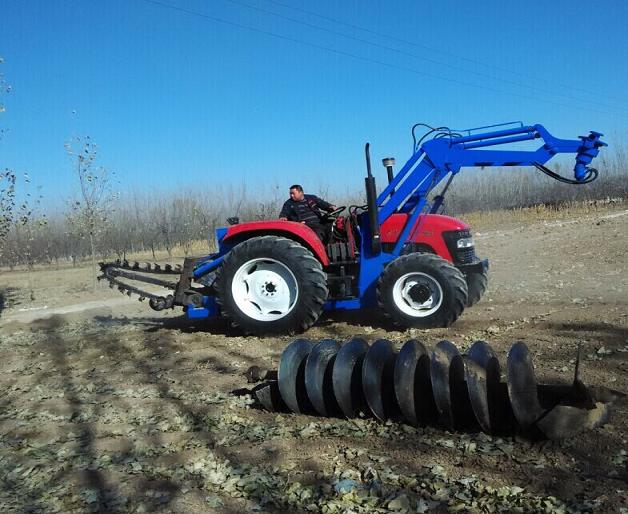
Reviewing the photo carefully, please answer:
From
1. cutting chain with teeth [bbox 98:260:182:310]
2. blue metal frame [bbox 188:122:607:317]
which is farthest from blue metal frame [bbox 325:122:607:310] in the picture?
cutting chain with teeth [bbox 98:260:182:310]

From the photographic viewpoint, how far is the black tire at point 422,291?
6578 millimetres

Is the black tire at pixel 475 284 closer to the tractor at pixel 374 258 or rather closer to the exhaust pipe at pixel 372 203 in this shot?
the tractor at pixel 374 258

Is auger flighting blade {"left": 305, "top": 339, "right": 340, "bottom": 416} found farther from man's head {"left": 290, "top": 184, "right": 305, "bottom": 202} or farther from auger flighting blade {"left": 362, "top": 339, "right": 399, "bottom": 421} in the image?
man's head {"left": 290, "top": 184, "right": 305, "bottom": 202}

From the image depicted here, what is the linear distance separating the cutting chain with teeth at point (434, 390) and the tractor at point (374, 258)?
2192 millimetres

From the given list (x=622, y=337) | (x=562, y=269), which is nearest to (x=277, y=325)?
(x=622, y=337)

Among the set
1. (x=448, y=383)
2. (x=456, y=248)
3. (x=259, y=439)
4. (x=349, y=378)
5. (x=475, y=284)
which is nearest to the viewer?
(x=448, y=383)

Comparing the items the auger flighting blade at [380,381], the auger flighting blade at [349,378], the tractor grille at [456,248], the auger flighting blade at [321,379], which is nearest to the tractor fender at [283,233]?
the tractor grille at [456,248]

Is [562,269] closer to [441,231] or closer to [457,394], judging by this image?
[441,231]

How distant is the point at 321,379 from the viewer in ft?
14.4

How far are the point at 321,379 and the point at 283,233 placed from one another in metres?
3.29

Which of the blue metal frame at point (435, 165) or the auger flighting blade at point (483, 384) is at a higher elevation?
Result: the blue metal frame at point (435, 165)

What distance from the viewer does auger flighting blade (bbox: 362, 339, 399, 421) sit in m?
4.13

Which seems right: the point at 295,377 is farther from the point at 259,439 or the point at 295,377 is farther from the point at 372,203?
the point at 372,203

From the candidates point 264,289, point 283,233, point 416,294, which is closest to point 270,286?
point 264,289
